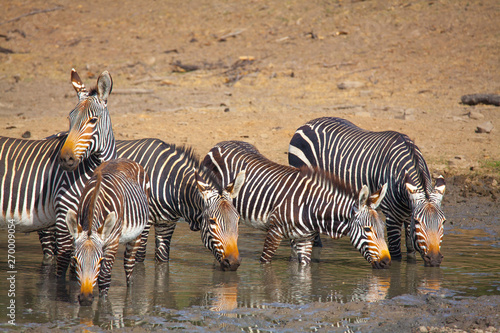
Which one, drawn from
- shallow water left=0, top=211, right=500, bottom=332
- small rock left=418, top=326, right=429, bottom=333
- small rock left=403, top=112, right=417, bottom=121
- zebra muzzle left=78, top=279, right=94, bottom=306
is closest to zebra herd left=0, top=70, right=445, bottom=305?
zebra muzzle left=78, top=279, right=94, bottom=306

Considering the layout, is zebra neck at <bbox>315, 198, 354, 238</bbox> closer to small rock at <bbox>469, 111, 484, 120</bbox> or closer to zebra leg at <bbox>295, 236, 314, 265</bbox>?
zebra leg at <bbox>295, 236, 314, 265</bbox>

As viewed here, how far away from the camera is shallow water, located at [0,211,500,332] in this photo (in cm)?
618

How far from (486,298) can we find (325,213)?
88.1 inches

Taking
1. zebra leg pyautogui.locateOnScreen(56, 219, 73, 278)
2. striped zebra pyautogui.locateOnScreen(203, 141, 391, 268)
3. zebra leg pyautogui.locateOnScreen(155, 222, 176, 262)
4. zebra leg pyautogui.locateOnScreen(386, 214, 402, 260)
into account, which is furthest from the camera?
zebra leg pyautogui.locateOnScreen(386, 214, 402, 260)

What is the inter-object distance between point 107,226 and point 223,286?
201 centimetres

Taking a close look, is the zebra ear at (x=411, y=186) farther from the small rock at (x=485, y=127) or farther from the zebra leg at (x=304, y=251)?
the small rock at (x=485, y=127)

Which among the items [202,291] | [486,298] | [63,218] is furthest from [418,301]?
[63,218]

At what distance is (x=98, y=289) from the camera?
694 cm

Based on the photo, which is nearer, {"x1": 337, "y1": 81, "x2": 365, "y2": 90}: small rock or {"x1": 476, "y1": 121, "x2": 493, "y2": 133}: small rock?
{"x1": 476, "y1": 121, "x2": 493, "y2": 133}: small rock

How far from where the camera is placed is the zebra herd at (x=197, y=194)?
21.6 feet

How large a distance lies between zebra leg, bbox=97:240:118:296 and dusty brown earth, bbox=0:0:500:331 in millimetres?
7530

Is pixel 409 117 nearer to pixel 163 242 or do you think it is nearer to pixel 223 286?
pixel 163 242

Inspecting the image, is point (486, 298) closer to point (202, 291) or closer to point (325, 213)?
point (325, 213)

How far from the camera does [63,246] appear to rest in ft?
23.2
